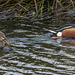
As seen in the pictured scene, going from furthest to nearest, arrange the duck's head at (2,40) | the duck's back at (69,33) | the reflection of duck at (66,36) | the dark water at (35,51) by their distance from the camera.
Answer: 1. the duck's back at (69,33)
2. the reflection of duck at (66,36)
3. the duck's head at (2,40)
4. the dark water at (35,51)

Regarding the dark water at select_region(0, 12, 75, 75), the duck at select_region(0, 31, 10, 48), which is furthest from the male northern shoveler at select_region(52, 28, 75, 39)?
the duck at select_region(0, 31, 10, 48)

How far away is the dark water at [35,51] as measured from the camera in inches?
236

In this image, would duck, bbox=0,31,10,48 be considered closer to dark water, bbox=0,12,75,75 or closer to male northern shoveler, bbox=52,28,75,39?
dark water, bbox=0,12,75,75

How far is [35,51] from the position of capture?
7309mm

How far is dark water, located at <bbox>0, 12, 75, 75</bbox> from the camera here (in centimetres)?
600

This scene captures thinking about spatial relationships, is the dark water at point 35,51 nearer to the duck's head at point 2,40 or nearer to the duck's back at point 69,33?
the duck's head at point 2,40

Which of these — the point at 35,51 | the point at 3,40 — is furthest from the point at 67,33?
the point at 3,40

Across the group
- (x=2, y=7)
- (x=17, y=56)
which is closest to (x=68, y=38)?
(x=17, y=56)

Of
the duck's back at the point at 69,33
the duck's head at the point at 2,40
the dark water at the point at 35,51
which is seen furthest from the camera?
the duck's back at the point at 69,33

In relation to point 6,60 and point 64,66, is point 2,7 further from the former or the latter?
point 64,66

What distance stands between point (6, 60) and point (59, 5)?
17.7ft

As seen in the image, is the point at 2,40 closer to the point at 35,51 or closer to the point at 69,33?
the point at 35,51

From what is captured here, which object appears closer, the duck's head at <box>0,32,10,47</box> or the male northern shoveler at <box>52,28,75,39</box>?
the duck's head at <box>0,32,10,47</box>

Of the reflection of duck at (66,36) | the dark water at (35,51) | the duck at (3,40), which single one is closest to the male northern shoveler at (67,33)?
the reflection of duck at (66,36)
